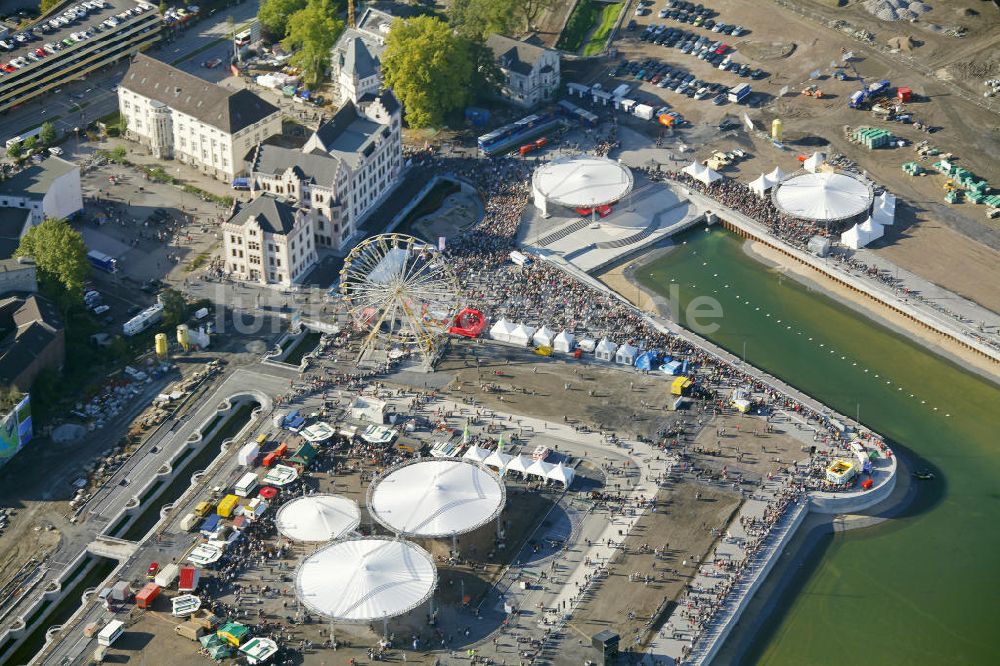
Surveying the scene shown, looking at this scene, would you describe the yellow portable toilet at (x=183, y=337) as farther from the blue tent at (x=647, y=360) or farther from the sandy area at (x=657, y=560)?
the sandy area at (x=657, y=560)

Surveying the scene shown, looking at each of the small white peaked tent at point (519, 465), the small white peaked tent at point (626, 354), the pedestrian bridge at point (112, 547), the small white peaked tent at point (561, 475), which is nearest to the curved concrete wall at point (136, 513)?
the pedestrian bridge at point (112, 547)

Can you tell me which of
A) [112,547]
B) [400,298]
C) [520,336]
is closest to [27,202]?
[400,298]

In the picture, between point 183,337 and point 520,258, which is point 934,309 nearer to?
point 520,258

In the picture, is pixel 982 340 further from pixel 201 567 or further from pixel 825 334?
pixel 201 567

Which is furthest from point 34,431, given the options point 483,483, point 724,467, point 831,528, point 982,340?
point 982,340

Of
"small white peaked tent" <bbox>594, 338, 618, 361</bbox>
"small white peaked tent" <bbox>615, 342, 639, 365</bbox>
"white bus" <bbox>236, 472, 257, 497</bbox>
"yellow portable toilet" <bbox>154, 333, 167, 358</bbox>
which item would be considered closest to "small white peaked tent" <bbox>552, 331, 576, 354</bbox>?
"small white peaked tent" <bbox>594, 338, 618, 361</bbox>

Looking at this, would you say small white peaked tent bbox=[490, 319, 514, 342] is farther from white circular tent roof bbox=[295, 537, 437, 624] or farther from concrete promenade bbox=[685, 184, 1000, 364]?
concrete promenade bbox=[685, 184, 1000, 364]

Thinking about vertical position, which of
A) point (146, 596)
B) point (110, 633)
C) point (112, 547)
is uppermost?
point (146, 596)
